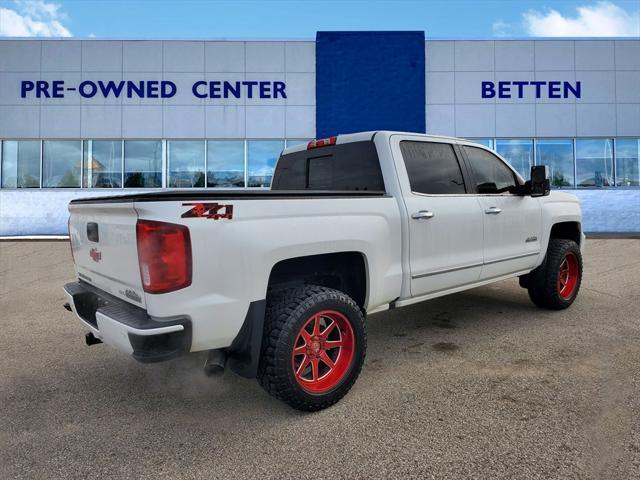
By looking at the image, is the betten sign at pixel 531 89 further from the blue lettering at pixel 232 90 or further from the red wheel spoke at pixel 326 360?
the red wheel spoke at pixel 326 360

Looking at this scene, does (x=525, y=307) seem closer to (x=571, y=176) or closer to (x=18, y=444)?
(x=18, y=444)

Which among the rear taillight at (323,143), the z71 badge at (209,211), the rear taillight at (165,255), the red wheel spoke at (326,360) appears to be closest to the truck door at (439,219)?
the rear taillight at (323,143)

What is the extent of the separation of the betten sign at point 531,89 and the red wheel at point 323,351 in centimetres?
1466

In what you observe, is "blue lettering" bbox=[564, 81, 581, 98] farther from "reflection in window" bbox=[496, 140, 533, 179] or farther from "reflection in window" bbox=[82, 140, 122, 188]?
"reflection in window" bbox=[82, 140, 122, 188]

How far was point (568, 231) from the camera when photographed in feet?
19.1

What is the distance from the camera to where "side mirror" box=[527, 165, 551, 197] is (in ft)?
15.2

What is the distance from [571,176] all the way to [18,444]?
17371 millimetres

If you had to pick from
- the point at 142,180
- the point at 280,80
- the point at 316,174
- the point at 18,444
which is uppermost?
the point at 280,80

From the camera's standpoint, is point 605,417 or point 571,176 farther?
point 571,176

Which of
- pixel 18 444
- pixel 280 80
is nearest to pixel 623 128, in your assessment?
pixel 280 80

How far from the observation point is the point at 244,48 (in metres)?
15.5

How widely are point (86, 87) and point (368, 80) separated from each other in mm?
9219

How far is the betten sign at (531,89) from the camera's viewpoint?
15711 mm

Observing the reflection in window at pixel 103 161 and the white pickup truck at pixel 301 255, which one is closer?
the white pickup truck at pixel 301 255
